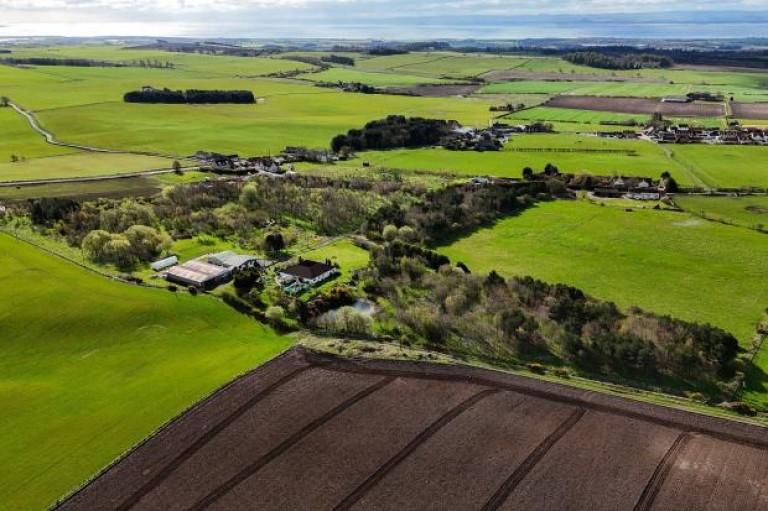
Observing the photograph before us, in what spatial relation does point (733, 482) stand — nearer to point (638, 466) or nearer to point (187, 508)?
point (638, 466)

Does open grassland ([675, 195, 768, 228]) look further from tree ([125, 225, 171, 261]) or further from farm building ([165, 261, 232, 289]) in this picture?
tree ([125, 225, 171, 261])

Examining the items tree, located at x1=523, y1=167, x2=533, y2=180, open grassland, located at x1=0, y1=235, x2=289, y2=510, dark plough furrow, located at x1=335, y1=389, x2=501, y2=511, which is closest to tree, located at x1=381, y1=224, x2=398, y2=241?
open grassland, located at x1=0, y1=235, x2=289, y2=510

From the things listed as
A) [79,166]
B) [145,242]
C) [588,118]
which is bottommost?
[145,242]

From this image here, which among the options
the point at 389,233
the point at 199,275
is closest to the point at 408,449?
the point at 199,275

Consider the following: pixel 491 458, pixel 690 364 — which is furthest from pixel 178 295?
pixel 690 364

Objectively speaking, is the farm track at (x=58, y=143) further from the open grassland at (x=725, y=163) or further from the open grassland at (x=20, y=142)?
the open grassland at (x=725, y=163)

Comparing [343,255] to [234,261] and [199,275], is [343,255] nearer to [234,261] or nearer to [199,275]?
[234,261]
